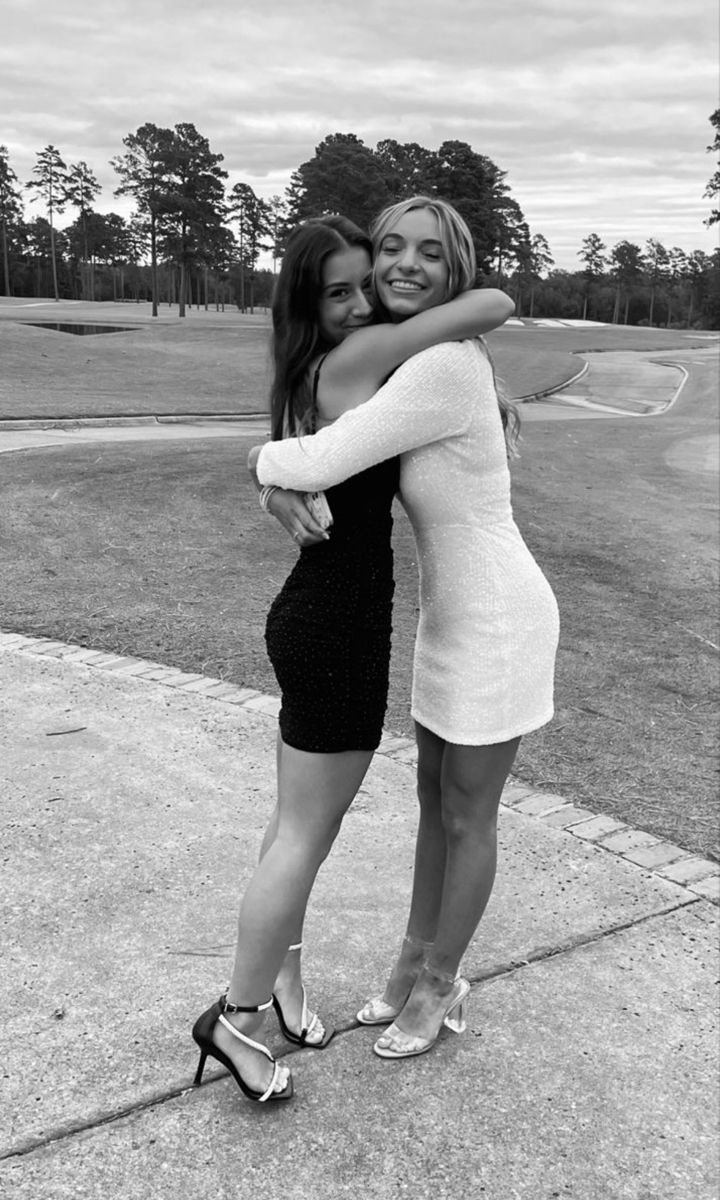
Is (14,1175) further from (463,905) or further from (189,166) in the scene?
(189,166)

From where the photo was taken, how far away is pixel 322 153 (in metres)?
66.8

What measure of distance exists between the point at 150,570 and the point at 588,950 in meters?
4.14

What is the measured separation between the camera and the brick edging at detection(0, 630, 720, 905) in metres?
3.32

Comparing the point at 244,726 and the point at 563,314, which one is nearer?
the point at 244,726

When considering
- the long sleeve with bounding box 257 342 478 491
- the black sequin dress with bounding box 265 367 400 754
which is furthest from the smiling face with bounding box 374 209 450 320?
the black sequin dress with bounding box 265 367 400 754

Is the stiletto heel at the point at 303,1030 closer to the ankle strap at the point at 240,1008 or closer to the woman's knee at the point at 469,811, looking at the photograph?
the ankle strap at the point at 240,1008

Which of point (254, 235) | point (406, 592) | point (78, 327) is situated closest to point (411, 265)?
point (406, 592)

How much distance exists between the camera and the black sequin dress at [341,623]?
2078 millimetres

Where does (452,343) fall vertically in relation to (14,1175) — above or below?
above

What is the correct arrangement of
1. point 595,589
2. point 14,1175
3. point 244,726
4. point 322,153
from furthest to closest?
point 322,153, point 595,589, point 244,726, point 14,1175

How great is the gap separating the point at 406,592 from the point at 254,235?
94.8 meters

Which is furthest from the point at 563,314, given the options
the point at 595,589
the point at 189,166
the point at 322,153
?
the point at 595,589

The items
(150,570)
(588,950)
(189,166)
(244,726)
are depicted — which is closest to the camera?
(588,950)

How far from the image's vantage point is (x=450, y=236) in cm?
205
